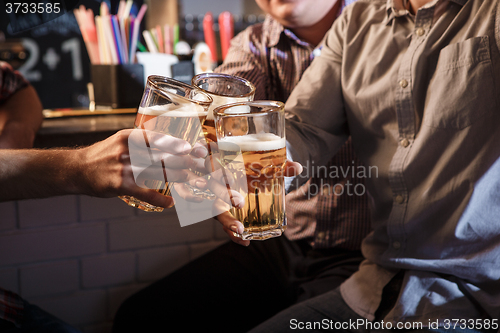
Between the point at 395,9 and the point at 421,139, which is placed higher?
the point at 395,9

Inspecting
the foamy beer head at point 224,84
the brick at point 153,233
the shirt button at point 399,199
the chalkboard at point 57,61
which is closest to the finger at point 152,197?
the foamy beer head at point 224,84

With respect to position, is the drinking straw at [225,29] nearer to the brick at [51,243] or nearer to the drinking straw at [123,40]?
the drinking straw at [123,40]

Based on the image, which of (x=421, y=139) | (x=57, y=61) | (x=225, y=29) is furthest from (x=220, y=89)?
(x=57, y=61)

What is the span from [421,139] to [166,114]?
2.16 feet

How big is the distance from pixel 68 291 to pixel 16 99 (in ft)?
2.35

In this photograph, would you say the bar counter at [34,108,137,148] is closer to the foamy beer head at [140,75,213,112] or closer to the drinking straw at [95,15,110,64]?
the drinking straw at [95,15,110,64]

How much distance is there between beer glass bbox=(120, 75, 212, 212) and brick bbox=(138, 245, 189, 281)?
95 cm

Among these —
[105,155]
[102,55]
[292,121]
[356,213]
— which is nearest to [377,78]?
[292,121]

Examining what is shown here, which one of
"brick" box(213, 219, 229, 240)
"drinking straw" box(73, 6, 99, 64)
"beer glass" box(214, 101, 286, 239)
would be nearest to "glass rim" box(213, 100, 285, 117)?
"beer glass" box(214, 101, 286, 239)

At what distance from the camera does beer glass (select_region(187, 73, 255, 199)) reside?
82 cm

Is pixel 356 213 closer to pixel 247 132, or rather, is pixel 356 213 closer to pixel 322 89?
pixel 322 89

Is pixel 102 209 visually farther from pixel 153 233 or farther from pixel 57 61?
pixel 57 61

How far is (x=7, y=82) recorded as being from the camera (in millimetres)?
1423

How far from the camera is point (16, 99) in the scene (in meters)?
1.39
